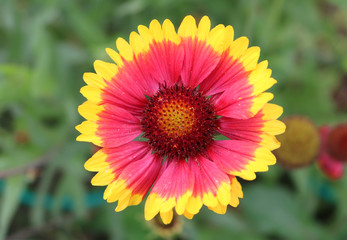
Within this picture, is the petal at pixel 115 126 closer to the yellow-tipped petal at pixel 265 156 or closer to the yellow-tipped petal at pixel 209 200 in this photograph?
the yellow-tipped petal at pixel 209 200

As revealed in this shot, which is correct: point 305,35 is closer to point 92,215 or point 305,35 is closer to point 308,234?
point 308,234

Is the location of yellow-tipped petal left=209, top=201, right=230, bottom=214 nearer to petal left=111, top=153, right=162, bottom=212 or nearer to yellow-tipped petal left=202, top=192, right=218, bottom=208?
yellow-tipped petal left=202, top=192, right=218, bottom=208

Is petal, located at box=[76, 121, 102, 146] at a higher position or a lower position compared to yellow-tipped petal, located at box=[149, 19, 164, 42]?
lower

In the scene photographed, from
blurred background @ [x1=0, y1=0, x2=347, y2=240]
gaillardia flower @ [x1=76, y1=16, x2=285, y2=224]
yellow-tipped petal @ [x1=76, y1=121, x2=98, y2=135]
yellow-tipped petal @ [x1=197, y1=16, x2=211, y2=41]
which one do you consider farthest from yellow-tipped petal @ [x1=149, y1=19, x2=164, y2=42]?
blurred background @ [x1=0, y1=0, x2=347, y2=240]

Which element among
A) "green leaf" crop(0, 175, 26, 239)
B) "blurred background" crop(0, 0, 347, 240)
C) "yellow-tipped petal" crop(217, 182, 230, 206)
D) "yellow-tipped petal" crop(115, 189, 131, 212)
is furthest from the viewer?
"blurred background" crop(0, 0, 347, 240)

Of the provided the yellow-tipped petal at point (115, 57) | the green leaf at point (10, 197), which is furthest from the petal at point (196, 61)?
the green leaf at point (10, 197)

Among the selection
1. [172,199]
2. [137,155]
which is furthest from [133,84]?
[172,199]
